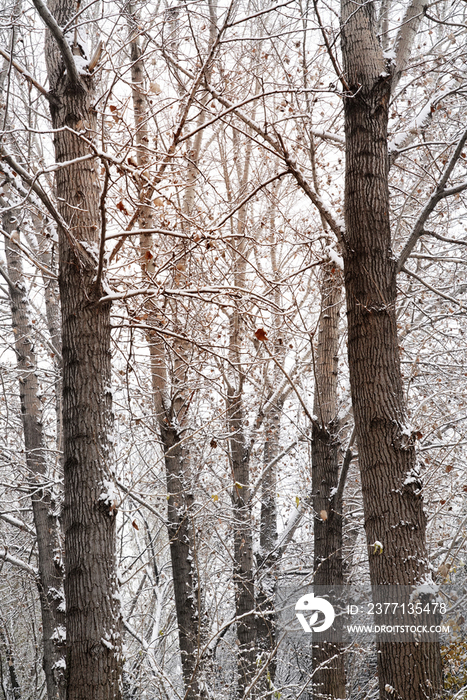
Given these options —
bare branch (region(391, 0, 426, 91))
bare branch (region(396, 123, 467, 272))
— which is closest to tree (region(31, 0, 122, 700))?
bare branch (region(396, 123, 467, 272))

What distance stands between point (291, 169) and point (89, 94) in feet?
4.97

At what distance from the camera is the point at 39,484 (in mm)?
6590

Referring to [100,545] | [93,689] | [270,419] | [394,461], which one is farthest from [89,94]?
[270,419]

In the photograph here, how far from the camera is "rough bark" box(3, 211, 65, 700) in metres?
6.37

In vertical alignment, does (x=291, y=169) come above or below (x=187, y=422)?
above

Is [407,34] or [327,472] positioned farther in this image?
[327,472]

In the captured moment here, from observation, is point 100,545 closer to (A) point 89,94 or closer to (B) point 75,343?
(B) point 75,343

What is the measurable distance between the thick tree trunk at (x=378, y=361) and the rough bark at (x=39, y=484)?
150 inches

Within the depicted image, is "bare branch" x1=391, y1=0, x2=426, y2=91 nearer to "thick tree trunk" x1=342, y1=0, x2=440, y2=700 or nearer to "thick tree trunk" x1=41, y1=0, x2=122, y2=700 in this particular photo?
"thick tree trunk" x1=342, y1=0, x2=440, y2=700

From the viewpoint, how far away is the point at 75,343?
11.8 ft

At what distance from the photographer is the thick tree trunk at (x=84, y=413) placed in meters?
3.18

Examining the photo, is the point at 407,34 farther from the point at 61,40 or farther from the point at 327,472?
the point at 327,472

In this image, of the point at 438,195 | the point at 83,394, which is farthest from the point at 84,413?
the point at 438,195

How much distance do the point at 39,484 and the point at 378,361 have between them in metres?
4.49
